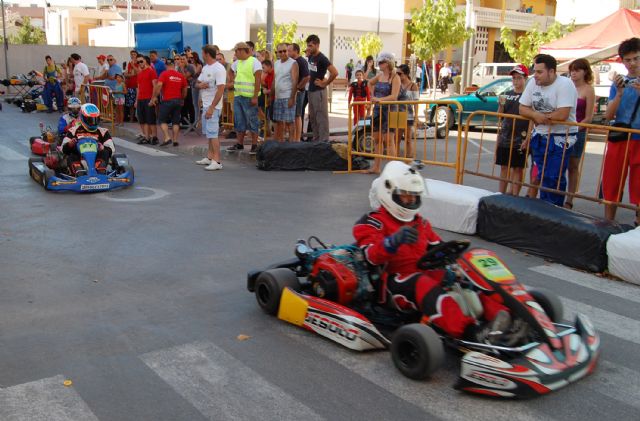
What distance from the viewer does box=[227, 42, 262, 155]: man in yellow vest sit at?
12.1 meters

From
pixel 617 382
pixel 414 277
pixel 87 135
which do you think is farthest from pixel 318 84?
pixel 617 382

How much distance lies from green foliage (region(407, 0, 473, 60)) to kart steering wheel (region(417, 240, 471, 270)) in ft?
84.6

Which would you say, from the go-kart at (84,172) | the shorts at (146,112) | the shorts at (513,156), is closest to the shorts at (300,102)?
the shorts at (146,112)

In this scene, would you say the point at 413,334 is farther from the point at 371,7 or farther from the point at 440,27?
the point at 371,7

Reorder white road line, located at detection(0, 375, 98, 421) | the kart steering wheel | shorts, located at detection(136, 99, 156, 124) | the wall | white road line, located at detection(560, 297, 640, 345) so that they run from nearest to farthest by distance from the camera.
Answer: white road line, located at detection(0, 375, 98, 421) → the kart steering wheel → white road line, located at detection(560, 297, 640, 345) → shorts, located at detection(136, 99, 156, 124) → the wall

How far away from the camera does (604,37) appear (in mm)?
19312

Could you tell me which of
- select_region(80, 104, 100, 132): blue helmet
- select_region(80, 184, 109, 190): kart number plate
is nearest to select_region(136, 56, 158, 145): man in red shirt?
select_region(80, 104, 100, 132): blue helmet

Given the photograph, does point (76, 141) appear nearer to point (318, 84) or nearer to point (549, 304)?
point (318, 84)

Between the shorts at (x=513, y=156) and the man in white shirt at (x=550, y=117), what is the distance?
1.04 ft

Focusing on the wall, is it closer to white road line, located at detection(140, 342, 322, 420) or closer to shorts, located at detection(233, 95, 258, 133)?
shorts, located at detection(233, 95, 258, 133)

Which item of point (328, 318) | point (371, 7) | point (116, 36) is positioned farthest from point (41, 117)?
point (116, 36)

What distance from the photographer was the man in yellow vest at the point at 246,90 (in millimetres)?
12125

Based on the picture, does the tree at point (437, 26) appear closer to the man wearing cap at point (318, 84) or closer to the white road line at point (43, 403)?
the man wearing cap at point (318, 84)

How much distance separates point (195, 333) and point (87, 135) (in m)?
6.24
